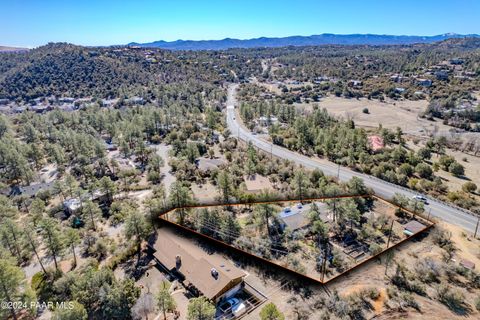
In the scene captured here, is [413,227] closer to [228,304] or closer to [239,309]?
[239,309]

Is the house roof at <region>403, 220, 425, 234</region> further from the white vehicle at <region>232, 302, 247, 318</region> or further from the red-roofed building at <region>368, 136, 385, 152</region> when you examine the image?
the red-roofed building at <region>368, 136, 385, 152</region>

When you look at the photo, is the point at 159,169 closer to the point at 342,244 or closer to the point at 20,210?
the point at 20,210

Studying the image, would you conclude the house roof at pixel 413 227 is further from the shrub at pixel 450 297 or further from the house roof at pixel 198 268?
the house roof at pixel 198 268

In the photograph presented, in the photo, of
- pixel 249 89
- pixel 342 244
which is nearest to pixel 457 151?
pixel 342 244

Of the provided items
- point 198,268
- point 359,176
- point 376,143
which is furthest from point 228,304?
point 376,143

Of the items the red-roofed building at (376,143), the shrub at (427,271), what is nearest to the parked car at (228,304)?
the shrub at (427,271)
